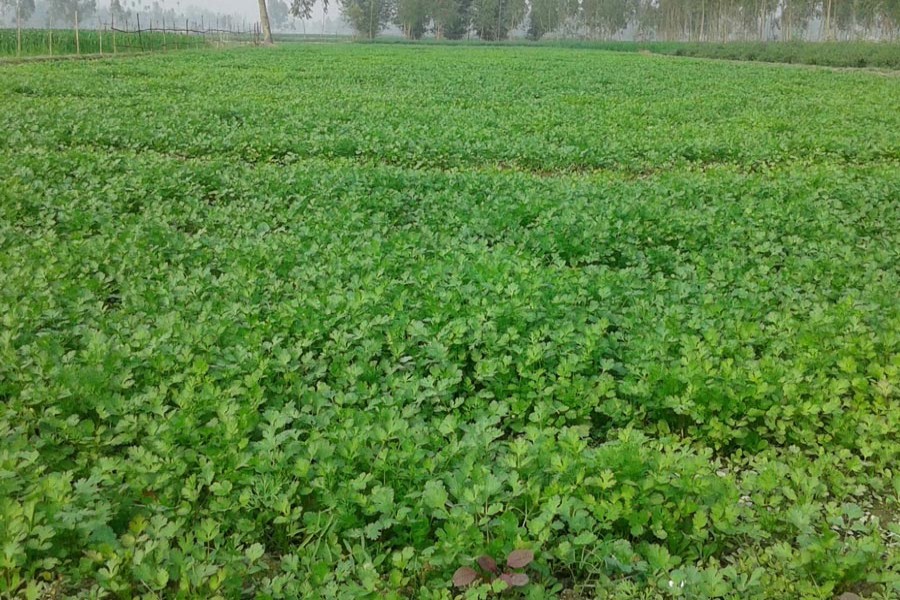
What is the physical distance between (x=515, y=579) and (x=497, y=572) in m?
0.10

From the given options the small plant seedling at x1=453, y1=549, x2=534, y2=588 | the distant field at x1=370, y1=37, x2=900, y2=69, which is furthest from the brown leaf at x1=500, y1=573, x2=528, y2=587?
the distant field at x1=370, y1=37, x2=900, y2=69

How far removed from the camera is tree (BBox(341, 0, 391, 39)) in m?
90.0

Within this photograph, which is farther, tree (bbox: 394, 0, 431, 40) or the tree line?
tree (bbox: 394, 0, 431, 40)

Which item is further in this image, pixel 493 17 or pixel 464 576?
pixel 493 17

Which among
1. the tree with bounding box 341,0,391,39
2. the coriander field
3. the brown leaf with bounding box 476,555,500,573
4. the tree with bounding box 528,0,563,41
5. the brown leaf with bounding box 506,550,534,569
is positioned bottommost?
the brown leaf with bounding box 476,555,500,573

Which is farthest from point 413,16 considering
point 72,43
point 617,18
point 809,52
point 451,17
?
point 72,43

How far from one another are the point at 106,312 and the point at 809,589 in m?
4.40

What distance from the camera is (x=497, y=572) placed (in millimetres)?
2521

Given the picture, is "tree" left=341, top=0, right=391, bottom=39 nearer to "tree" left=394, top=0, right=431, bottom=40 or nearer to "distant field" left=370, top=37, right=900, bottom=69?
"tree" left=394, top=0, right=431, bottom=40

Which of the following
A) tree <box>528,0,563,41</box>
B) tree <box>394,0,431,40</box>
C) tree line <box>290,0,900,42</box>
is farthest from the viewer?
tree <box>528,0,563,41</box>

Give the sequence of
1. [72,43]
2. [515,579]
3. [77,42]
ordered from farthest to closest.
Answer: [72,43]
[77,42]
[515,579]

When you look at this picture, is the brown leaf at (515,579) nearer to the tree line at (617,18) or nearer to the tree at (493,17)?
the tree line at (617,18)

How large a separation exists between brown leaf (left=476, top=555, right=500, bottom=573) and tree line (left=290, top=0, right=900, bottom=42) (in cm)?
7425

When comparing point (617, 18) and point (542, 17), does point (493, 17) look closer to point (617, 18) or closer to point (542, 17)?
point (542, 17)
